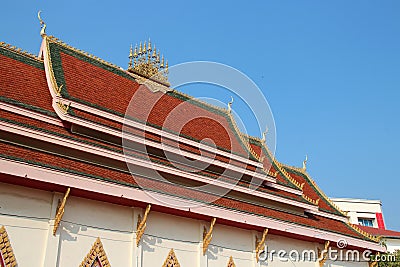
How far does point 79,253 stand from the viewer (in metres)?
8.58

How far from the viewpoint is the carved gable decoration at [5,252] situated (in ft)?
24.7

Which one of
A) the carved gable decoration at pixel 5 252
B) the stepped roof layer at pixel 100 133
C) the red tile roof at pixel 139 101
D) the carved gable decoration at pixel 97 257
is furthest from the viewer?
the red tile roof at pixel 139 101

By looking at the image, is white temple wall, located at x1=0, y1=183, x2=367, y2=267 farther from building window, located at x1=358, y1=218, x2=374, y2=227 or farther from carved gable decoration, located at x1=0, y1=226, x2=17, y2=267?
building window, located at x1=358, y1=218, x2=374, y2=227

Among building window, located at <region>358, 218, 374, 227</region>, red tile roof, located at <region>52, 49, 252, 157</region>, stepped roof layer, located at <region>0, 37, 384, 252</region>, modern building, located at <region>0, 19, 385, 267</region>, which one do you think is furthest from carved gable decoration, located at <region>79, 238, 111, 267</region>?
building window, located at <region>358, 218, 374, 227</region>

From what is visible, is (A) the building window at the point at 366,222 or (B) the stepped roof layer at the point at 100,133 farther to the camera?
(A) the building window at the point at 366,222

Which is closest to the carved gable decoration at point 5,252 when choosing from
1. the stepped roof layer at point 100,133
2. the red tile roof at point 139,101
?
the stepped roof layer at point 100,133

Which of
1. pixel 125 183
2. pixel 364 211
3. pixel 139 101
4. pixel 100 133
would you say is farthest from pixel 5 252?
pixel 364 211

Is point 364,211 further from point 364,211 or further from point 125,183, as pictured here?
point 125,183

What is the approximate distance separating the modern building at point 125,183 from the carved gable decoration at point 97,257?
0.8 inches

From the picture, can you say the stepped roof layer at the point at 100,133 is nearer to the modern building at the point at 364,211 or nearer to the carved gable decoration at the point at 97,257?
the carved gable decoration at the point at 97,257

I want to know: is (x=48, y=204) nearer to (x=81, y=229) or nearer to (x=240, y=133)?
(x=81, y=229)

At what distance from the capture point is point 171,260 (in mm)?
10070

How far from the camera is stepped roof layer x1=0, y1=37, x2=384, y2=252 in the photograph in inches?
350

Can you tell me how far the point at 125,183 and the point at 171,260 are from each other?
7.20ft
